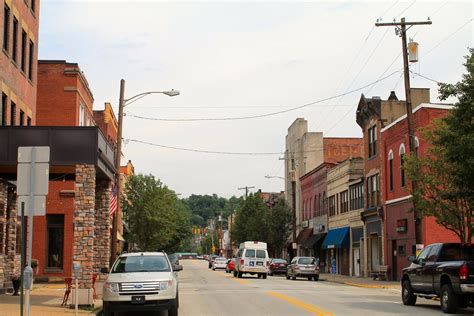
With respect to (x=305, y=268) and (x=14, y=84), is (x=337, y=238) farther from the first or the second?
(x=14, y=84)

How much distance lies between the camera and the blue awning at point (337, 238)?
53219 mm

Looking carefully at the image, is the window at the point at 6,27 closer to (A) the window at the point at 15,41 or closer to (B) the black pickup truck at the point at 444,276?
(A) the window at the point at 15,41

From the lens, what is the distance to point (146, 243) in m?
57.9

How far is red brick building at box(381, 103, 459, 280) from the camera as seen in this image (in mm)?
36656

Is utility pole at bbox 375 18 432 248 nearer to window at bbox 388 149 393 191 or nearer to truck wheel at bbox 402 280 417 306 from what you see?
truck wheel at bbox 402 280 417 306

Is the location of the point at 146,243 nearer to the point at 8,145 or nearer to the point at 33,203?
the point at 8,145

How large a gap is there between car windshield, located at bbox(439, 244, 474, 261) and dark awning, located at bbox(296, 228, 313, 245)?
46420 mm

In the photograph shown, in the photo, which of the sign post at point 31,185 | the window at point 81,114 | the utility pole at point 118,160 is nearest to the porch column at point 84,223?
the utility pole at point 118,160

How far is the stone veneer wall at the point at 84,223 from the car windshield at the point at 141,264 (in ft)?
12.9

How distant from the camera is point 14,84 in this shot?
28.8 meters

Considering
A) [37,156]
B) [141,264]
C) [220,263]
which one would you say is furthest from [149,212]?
[37,156]

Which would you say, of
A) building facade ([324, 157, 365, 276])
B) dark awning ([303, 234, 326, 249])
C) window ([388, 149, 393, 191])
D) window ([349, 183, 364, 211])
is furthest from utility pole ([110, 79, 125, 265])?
dark awning ([303, 234, 326, 249])

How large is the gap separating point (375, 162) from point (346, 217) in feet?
30.4

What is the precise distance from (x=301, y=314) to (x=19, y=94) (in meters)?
17.5
